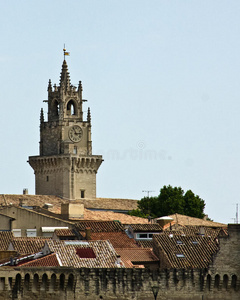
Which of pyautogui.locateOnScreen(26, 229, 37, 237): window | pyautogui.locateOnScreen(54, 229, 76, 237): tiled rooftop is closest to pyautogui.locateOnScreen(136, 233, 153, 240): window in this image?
pyautogui.locateOnScreen(54, 229, 76, 237): tiled rooftop

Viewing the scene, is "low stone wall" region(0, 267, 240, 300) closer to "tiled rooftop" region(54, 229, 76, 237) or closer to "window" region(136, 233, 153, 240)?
"tiled rooftop" region(54, 229, 76, 237)

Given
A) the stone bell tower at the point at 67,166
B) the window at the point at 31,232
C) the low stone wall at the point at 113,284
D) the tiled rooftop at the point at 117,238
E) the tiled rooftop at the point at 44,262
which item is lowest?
the low stone wall at the point at 113,284

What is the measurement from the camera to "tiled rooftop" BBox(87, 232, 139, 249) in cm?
10100

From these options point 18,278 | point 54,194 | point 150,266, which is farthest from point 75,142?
point 18,278

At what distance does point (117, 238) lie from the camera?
10375 cm

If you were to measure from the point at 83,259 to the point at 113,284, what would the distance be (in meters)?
3.94

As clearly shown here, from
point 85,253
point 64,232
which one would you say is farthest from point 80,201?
point 85,253

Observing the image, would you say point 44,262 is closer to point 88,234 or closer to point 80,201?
point 88,234

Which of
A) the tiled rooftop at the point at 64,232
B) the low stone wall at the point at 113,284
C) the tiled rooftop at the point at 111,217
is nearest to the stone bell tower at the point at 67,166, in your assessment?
the tiled rooftop at the point at 111,217

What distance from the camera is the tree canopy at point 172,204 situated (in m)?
175

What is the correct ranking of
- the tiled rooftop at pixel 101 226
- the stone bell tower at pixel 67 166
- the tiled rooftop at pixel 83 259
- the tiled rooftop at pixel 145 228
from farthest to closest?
the stone bell tower at pixel 67 166
the tiled rooftop at pixel 145 228
the tiled rooftop at pixel 101 226
the tiled rooftop at pixel 83 259

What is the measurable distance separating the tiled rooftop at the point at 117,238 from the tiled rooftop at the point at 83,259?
9.84 metres

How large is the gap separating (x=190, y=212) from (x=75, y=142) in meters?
28.8

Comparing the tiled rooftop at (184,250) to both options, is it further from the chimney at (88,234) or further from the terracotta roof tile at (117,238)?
the chimney at (88,234)
